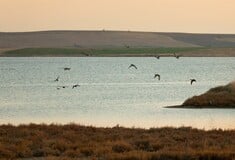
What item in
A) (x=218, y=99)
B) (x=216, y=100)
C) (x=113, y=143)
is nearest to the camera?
(x=113, y=143)

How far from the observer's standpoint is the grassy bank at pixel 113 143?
1967cm

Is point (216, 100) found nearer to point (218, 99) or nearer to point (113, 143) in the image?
point (218, 99)

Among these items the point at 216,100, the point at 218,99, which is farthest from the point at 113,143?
the point at 218,99

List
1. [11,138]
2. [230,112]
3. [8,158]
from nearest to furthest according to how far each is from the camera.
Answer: [8,158] < [11,138] < [230,112]

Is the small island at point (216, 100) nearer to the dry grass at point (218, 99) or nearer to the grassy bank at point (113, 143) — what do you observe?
the dry grass at point (218, 99)

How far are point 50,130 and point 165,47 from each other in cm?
17239

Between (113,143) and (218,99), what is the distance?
22725mm

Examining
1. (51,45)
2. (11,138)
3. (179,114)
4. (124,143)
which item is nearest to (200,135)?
(124,143)

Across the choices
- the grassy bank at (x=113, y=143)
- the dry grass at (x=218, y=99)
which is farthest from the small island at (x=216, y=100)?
the grassy bank at (x=113, y=143)

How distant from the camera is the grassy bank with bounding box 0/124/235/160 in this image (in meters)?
19.7

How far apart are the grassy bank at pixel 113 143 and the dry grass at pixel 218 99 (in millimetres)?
16533

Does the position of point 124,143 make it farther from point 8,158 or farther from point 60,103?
point 60,103

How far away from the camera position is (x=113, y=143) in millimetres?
21906

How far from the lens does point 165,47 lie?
197 metres
